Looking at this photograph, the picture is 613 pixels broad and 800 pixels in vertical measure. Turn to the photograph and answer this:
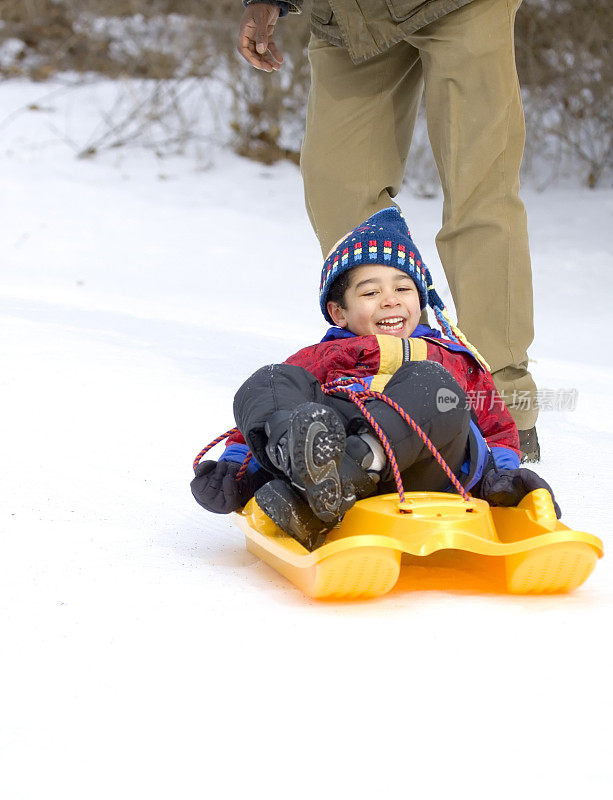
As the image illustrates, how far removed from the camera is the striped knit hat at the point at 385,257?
2.23 metres

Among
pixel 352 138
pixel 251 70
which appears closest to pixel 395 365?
pixel 352 138

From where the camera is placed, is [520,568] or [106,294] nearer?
[520,568]

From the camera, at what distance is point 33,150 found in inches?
276

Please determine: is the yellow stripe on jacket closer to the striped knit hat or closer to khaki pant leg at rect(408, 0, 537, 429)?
the striped knit hat

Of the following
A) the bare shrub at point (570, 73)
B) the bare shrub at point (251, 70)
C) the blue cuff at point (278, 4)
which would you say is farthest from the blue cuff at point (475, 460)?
the bare shrub at point (570, 73)

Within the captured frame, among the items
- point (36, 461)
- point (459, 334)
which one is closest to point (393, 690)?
point (459, 334)

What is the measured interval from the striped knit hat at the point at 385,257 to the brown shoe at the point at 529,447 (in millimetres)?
460

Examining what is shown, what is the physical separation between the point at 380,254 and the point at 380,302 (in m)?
0.11

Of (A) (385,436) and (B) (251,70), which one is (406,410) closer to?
(A) (385,436)

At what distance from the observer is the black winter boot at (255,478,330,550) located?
169 centimetres

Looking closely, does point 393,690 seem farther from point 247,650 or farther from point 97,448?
point 97,448

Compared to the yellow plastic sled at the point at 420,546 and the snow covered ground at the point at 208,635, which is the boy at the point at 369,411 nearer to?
the yellow plastic sled at the point at 420,546

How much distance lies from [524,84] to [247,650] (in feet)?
21.7

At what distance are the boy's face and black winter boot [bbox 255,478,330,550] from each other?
0.56 meters
